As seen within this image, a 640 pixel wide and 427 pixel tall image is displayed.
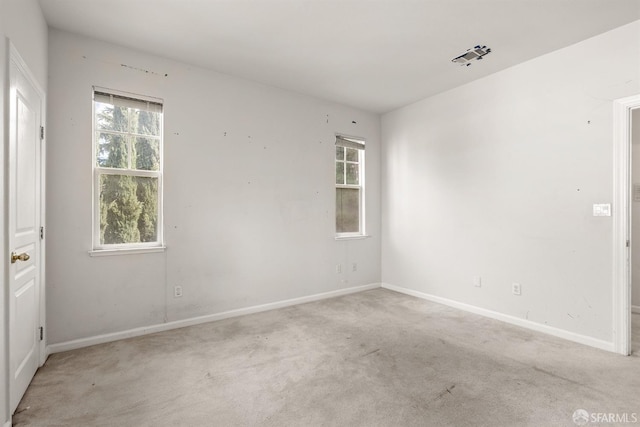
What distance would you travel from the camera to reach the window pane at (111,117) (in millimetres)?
3045

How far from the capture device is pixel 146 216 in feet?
10.8

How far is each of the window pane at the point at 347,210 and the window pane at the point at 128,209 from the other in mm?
2516

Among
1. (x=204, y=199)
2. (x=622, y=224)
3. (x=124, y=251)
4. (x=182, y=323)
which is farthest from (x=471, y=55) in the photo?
(x=182, y=323)

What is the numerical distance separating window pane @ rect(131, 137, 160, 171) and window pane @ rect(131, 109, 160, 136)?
0.08m

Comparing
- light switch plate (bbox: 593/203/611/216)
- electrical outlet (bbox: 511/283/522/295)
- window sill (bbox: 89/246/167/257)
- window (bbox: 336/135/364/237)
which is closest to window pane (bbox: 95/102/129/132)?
window sill (bbox: 89/246/167/257)

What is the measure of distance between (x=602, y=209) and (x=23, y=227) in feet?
15.2

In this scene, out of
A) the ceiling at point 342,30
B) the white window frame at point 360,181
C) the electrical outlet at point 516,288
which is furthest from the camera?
the white window frame at point 360,181

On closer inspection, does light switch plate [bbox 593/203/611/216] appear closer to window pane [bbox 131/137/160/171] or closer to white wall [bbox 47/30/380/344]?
white wall [bbox 47/30/380/344]

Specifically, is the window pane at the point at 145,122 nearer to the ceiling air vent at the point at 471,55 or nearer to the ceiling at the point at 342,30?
the ceiling at the point at 342,30

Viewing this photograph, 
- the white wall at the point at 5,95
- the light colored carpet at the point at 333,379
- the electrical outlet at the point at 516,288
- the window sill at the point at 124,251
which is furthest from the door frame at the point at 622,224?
the white wall at the point at 5,95

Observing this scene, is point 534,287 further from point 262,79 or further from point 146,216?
point 146,216

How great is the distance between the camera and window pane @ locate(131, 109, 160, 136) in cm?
322

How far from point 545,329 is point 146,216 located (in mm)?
4284

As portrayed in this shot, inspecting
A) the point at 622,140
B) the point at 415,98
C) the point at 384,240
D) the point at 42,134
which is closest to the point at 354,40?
the point at 415,98
